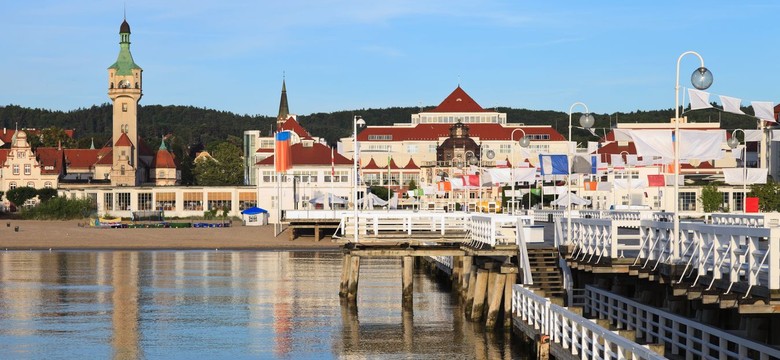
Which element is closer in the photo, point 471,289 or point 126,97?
point 471,289

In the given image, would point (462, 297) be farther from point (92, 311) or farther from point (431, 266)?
point (431, 266)

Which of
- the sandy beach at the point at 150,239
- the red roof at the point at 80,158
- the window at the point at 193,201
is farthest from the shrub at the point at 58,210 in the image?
the red roof at the point at 80,158

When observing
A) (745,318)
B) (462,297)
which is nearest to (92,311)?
(462,297)

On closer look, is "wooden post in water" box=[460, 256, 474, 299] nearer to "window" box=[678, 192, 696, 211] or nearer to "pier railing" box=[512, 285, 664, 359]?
"pier railing" box=[512, 285, 664, 359]

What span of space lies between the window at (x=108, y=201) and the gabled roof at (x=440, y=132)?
5496cm

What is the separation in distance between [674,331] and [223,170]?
162938 millimetres

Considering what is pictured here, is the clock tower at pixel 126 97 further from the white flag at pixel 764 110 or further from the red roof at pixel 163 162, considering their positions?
the white flag at pixel 764 110

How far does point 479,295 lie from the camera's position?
129ft

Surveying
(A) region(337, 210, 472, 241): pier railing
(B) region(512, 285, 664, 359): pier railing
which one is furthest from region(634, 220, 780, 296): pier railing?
(A) region(337, 210, 472, 241): pier railing

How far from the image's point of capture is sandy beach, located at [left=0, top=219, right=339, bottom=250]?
3369 inches

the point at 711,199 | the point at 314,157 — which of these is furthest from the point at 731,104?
the point at 314,157

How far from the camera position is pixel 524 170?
61969 millimetres

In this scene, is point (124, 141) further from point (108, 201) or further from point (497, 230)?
point (497, 230)

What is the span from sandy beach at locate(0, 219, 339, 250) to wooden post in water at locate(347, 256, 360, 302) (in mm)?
37068
